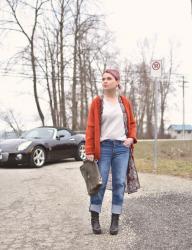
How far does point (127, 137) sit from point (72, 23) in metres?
27.3

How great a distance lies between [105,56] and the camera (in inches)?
1507

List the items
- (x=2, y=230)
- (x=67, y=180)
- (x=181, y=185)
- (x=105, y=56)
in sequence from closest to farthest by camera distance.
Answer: (x=2, y=230)
(x=181, y=185)
(x=67, y=180)
(x=105, y=56)

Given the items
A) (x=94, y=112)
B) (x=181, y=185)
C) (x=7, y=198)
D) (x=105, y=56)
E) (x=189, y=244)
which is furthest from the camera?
(x=105, y=56)

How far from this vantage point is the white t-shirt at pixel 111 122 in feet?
17.6

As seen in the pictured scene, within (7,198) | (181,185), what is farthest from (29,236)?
(181,185)

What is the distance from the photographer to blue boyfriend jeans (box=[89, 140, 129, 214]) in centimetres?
539

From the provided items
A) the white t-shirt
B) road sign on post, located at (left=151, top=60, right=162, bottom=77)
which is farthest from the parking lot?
road sign on post, located at (left=151, top=60, right=162, bottom=77)

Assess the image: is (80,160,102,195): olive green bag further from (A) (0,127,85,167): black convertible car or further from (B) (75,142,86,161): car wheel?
(B) (75,142,86,161): car wheel

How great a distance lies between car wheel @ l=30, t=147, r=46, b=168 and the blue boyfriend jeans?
842 centimetres

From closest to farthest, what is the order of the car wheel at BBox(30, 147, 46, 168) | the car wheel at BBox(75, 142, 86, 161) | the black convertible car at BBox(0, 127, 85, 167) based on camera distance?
1. the black convertible car at BBox(0, 127, 85, 167)
2. the car wheel at BBox(30, 147, 46, 168)
3. the car wheel at BBox(75, 142, 86, 161)

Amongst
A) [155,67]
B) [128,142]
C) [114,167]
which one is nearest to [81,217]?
[114,167]

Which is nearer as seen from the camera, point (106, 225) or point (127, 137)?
point (127, 137)

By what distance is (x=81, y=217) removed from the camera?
6.42 metres

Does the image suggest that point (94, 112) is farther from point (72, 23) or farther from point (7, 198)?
point (72, 23)
